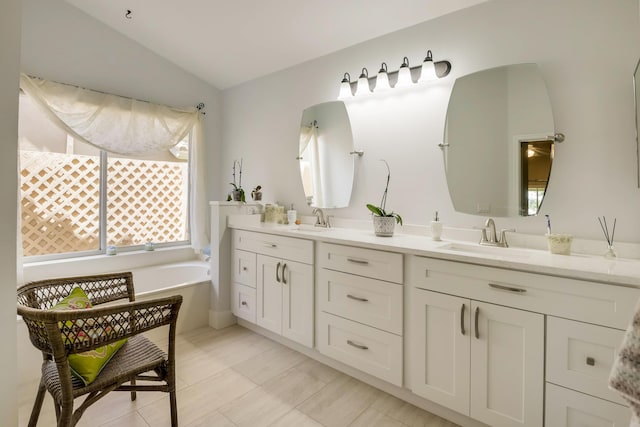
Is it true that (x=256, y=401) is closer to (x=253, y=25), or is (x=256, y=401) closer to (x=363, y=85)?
(x=363, y=85)

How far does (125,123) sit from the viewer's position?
2.98m

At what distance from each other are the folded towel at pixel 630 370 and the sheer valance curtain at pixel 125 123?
3469 millimetres

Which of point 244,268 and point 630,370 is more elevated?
point 630,370

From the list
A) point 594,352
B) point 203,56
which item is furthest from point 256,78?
point 594,352

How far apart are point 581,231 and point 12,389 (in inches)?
104

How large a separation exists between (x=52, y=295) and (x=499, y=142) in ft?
8.26

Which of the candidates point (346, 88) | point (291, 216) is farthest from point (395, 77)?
point (291, 216)

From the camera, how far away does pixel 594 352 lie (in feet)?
4.08

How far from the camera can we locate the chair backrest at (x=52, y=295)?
1154 millimetres

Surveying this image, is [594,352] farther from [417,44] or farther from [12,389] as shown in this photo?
[12,389]

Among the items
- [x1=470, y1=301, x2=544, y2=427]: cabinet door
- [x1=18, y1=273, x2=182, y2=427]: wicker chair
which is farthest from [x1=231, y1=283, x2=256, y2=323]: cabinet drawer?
[x1=470, y1=301, x2=544, y2=427]: cabinet door

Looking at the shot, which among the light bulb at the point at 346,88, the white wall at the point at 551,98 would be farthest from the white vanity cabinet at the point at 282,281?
the light bulb at the point at 346,88

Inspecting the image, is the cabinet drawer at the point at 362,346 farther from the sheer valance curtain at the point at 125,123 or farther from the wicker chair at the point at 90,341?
the sheer valance curtain at the point at 125,123

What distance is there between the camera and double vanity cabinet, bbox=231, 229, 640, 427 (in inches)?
49.4
